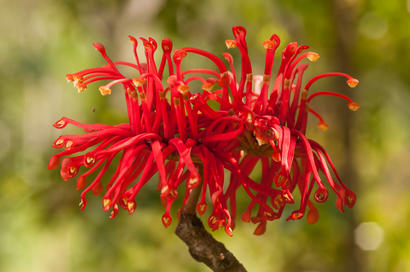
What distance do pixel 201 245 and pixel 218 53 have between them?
1494 millimetres

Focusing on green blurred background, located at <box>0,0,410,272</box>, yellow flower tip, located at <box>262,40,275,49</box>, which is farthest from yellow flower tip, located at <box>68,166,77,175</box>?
green blurred background, located at <box>0,0,410,272</box>

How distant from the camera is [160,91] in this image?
74 centimetres

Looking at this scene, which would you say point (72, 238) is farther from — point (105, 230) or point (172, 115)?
point (172, 115)

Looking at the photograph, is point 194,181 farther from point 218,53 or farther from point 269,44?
point 218,53

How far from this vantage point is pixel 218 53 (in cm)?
215

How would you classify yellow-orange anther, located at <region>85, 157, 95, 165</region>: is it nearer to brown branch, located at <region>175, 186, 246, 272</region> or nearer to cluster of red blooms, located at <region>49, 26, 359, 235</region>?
cluster of red blooms, located at <region>49, 26, 359, 235</region>

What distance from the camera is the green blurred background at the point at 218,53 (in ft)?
6.31

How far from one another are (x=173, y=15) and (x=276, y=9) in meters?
0.50

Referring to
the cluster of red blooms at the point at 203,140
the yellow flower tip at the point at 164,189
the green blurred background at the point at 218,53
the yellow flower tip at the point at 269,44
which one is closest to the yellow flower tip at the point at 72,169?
the cluster of red blooms at the point at 203,140

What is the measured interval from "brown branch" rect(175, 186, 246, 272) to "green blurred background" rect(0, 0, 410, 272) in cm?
83

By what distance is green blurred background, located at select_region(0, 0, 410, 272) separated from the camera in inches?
75.7

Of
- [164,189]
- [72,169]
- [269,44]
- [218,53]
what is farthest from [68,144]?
[218,53]

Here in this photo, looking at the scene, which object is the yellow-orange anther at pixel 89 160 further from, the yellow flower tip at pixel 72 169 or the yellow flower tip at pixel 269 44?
the yellow flower tip at pixel 269 44

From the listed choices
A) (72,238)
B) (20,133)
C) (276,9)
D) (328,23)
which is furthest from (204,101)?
(20,133)
